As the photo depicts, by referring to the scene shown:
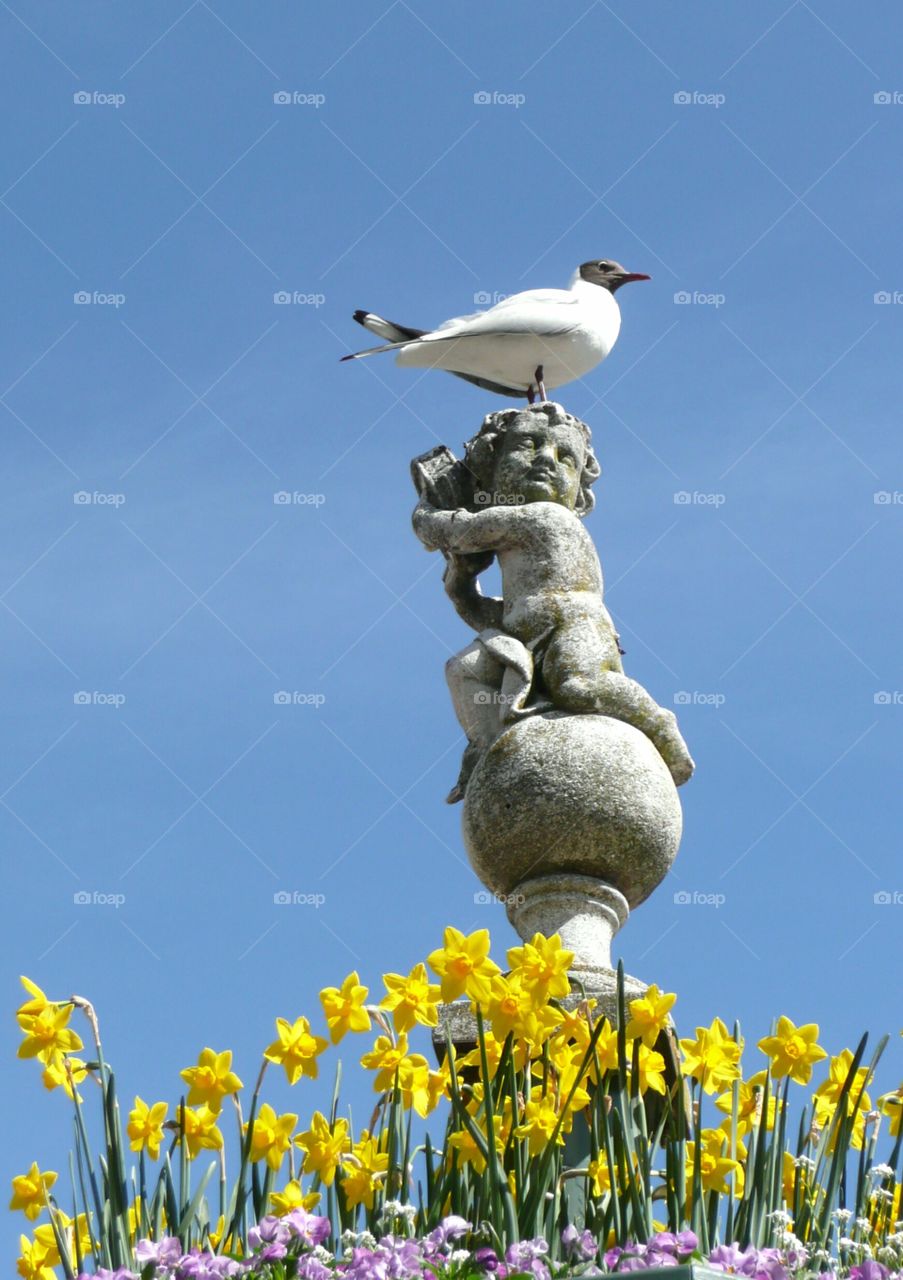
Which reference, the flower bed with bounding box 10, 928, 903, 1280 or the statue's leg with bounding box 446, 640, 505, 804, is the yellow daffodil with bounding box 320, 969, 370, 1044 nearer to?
the flower bed with bounding box 10, 928, 903, 1280

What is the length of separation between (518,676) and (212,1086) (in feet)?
8.67

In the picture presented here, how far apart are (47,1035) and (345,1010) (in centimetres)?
57

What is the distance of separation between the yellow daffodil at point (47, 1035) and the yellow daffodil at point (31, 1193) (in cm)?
30

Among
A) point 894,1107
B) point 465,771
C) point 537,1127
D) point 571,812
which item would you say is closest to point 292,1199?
point 537,1127

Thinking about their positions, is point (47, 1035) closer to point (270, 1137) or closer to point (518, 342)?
point (270, 1137)

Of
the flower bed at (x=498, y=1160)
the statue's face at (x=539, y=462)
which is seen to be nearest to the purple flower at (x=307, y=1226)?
the flower bed at (x=498, y=1160)

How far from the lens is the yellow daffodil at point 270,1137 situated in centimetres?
329

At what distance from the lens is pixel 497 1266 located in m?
2.83

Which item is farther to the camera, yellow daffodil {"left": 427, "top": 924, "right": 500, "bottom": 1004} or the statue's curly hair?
the statue's curly hair

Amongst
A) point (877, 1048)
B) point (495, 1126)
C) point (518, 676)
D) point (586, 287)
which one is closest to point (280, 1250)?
point (495, 1126)

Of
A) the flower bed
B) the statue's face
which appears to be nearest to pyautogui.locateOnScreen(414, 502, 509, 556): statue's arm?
the statue's face

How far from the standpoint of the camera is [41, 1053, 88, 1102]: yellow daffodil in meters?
3.23

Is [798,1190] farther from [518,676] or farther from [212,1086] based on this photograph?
[518,676]

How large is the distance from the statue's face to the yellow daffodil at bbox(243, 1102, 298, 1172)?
3.30 meters
